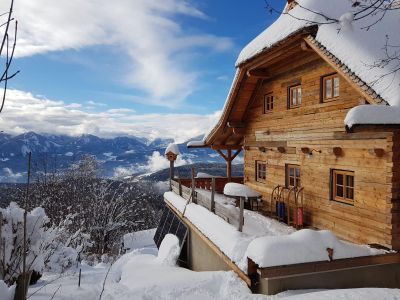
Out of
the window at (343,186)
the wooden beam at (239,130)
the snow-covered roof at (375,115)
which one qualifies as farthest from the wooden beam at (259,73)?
the snow-covered roof at (375,115)

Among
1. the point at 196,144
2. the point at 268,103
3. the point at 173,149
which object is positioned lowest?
the point at 173,149

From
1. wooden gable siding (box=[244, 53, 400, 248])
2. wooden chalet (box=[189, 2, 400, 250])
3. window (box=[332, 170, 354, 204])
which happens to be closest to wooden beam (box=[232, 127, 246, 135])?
wooden chalet (box=[189, 2, 400, 250])

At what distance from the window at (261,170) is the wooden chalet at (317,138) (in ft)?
0.13

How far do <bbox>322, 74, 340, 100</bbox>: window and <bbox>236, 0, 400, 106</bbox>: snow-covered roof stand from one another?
4.16ft

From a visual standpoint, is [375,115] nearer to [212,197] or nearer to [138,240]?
[212,197]

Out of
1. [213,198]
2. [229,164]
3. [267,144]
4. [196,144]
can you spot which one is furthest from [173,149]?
[213,198]

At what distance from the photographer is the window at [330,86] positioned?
29.1 ft

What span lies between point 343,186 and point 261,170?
4.76 metres

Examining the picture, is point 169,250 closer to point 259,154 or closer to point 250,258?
point 259,154

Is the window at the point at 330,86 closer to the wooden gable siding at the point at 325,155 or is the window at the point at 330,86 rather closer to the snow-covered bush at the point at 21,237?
the wooden gable siding at the point at 325,155

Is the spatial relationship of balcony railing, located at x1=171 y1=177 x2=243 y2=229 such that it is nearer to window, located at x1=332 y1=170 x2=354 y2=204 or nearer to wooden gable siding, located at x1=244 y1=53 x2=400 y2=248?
wooden gable siding, located at x1=244 y1=53 x2=400 y2=248

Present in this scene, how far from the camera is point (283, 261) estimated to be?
657 centimetres

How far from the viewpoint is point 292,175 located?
434 inches

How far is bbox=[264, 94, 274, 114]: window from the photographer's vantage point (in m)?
12.1
